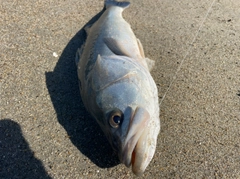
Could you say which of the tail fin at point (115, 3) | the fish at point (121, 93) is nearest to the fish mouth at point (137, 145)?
the fish at point (121, 93)

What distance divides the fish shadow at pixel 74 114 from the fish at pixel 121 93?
0.88 ft

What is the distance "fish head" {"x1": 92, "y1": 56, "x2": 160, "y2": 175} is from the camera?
7.15 feet

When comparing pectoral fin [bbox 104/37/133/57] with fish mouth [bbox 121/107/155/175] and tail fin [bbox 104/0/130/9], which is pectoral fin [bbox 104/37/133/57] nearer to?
fish mouth [bbox 121/107/155/175]

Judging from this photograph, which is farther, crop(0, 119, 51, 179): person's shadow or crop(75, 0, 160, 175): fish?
crop(0, 119, 51, 179): person's shadow

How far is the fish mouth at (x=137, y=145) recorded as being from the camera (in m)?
2.15

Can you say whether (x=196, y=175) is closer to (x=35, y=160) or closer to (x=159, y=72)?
(x=159, y=72)

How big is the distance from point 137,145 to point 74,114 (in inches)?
44.5

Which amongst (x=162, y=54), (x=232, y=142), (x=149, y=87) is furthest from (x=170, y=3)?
(x=232, y=142)

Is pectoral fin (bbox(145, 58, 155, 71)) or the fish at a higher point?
the fish

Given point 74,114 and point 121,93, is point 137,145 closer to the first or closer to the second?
point 121,93

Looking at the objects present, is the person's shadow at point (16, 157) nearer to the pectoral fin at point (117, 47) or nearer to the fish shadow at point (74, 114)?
the fish shadow at point (74, 114)

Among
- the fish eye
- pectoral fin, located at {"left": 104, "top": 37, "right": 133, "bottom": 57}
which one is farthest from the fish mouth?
pectoral fin, located at {"left": 104, "top": 37, "right": 133, "bottom": 57}

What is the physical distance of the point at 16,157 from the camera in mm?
2680

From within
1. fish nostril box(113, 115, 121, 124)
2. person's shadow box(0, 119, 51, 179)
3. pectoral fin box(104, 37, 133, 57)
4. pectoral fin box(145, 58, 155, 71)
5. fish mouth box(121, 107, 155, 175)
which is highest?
pectoral fin box(104, 37, 133, 57)
